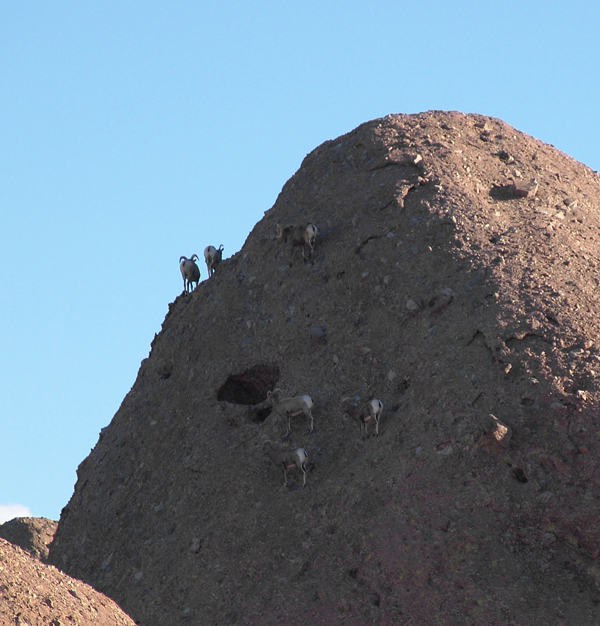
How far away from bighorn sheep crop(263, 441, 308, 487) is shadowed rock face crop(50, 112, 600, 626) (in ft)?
0.69

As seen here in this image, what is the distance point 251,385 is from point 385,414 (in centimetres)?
319

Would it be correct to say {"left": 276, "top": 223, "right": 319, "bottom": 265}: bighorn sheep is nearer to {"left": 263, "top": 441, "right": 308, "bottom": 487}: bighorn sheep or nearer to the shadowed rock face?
the shadowed rock face

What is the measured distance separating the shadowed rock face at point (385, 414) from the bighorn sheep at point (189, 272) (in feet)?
1.15

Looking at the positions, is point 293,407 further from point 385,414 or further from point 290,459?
point 385,414

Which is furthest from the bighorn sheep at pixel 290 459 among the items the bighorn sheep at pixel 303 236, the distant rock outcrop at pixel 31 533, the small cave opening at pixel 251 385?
the distant rock outcrop at pixel 31 533

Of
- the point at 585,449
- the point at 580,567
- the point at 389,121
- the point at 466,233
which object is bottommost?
the point at 580,567

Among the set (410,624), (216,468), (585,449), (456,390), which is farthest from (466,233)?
(410,624)

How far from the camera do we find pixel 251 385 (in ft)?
54.7

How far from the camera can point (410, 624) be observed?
39.1 ft

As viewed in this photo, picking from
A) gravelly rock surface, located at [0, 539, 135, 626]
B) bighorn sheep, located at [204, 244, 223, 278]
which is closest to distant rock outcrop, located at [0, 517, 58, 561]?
bighorn sheep, located at [204, 244, 223, 278]

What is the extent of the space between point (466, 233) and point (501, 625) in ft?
23.6

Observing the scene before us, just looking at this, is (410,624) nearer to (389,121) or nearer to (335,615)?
(335,615)

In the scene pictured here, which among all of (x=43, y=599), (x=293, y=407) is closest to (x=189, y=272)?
(x=293, y=407)

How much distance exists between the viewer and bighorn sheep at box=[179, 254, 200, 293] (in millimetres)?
19391
